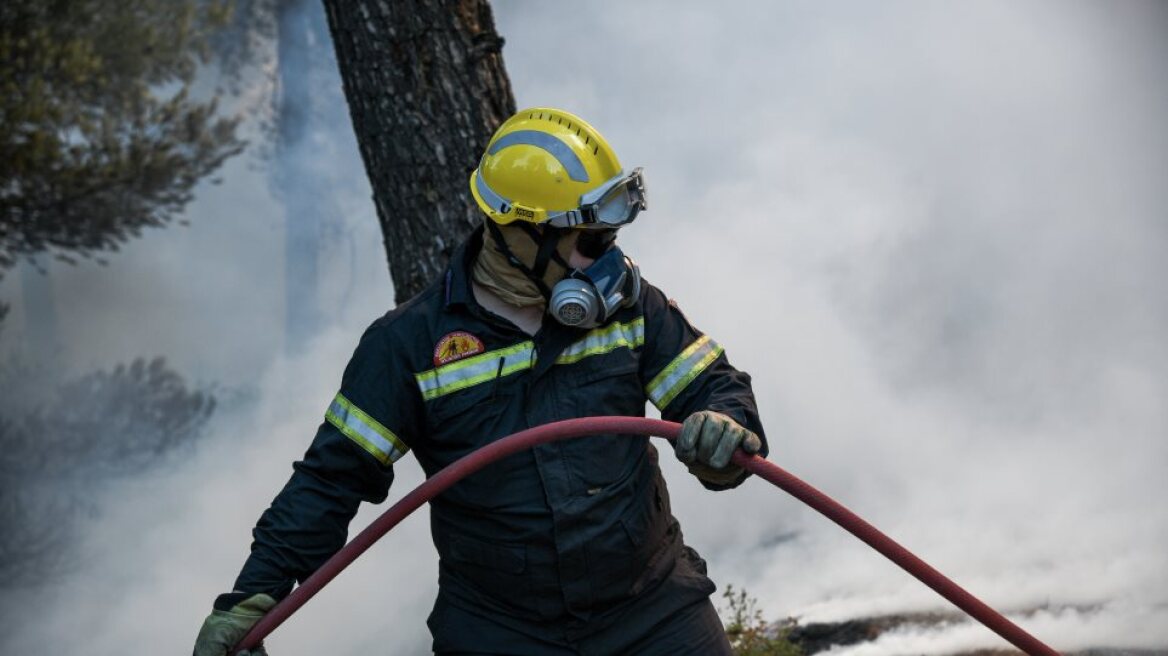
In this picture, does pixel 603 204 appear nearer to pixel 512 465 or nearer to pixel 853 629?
pixel 512 465

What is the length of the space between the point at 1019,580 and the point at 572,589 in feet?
9.80

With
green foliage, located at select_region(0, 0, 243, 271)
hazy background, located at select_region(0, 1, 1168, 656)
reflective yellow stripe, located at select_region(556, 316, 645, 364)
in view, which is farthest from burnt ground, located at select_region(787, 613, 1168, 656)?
green foliage, located at select_region(0, 0, 243, 271)

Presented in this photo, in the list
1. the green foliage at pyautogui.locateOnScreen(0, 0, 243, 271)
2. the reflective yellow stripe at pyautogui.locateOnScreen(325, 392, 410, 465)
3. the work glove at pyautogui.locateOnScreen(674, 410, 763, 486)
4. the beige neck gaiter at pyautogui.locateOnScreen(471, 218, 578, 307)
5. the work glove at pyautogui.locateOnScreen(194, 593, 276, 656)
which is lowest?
the work glove at pyautogui.locateOnScreen(194, 593, 276, 656)

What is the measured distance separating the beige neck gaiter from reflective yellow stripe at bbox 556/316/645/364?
0.44ft

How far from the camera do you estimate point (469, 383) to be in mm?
2686

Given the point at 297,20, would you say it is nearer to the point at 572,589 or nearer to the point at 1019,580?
the point at 1019,580

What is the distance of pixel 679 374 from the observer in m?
2.76

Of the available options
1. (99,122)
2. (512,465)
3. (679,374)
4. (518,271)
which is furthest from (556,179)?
(99,122)

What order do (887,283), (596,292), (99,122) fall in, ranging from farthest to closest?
(99,122)
(887,283)
(596,292)

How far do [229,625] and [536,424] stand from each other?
2.61 ft

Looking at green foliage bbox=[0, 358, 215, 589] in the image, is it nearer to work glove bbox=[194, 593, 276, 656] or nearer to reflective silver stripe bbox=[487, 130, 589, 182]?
work glove bbox=[194, 593, 276, 656]

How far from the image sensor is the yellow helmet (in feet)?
8.97

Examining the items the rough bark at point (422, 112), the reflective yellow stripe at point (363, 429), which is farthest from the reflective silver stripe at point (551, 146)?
the rough bark at point (422, 112)

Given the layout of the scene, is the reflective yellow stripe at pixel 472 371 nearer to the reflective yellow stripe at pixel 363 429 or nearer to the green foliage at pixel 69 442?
the reflective yellow stripe at pixel 363 429
